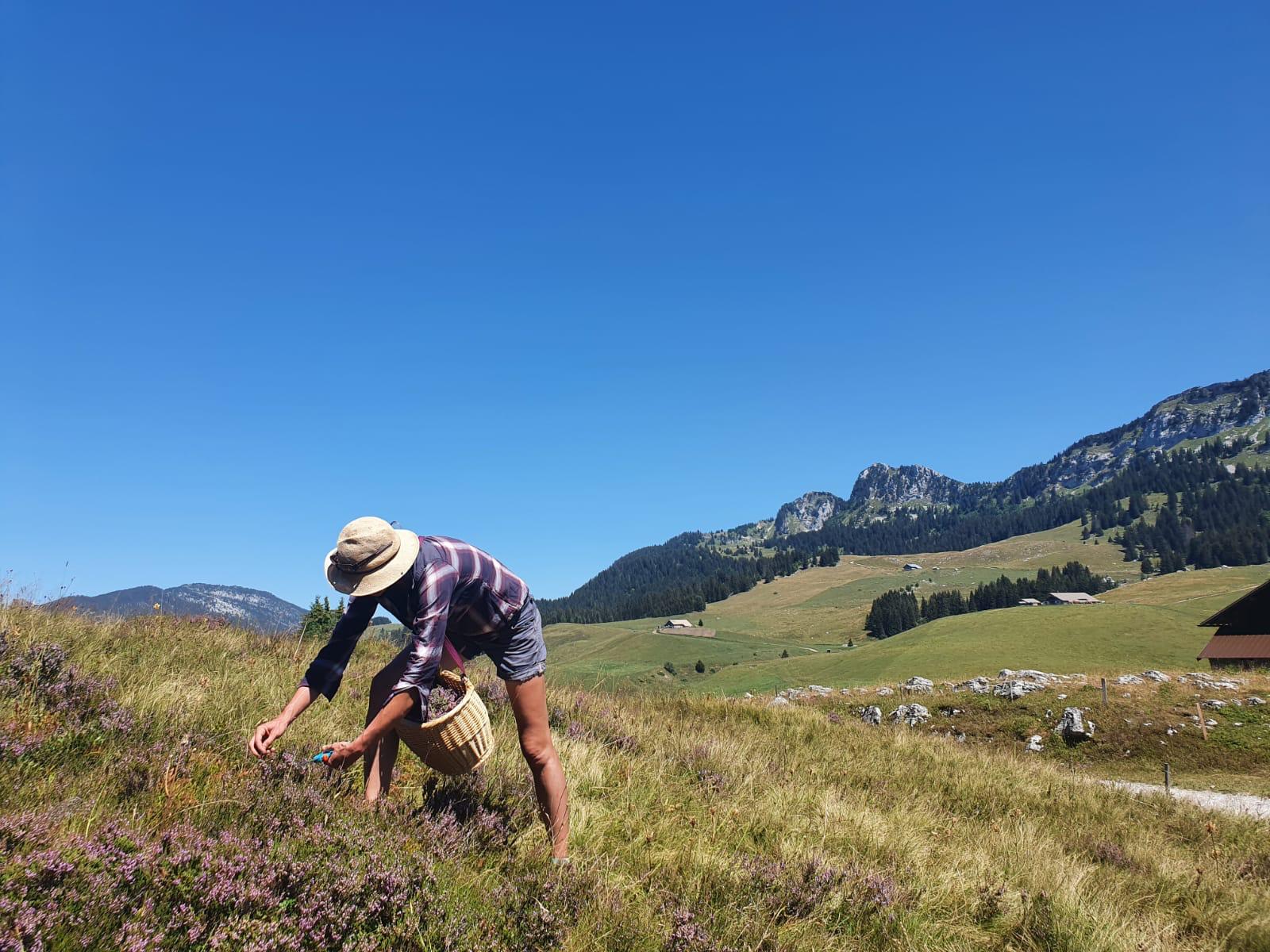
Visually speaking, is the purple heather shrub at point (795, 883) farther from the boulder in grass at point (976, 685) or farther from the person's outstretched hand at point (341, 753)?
the boulder in grass at point (976, 685)

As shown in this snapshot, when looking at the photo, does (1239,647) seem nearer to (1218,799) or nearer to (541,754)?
(1218,799)


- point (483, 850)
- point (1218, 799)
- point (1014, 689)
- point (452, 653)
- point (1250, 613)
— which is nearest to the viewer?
point (483, 850)

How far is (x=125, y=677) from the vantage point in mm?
5422

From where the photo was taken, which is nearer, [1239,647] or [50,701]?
[50,701]

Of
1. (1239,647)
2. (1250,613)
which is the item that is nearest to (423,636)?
(1239,647)

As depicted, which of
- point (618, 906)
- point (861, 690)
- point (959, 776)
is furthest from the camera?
point (861, 690)

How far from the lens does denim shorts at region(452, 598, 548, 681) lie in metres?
4.00

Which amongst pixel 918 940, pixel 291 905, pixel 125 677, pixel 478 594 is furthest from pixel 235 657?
pixel 918 940

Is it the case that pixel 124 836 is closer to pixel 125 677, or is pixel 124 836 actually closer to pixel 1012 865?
pixel 125 677

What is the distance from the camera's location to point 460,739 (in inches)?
151

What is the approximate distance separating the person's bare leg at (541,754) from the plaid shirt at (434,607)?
41cm

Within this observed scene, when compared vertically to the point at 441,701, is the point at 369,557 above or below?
above

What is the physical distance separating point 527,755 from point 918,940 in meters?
2.39

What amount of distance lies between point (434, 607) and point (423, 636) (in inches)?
6.2
